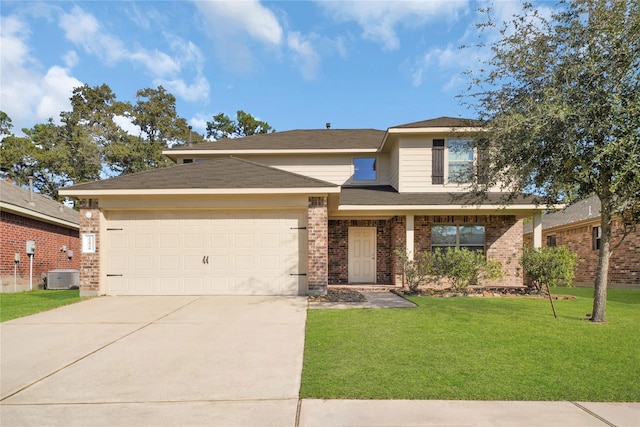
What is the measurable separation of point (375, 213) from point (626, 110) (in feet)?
24.7

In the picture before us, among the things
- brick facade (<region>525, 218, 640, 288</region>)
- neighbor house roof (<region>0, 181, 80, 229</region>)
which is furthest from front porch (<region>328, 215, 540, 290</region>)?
neighbor house roof (<region>0, 181, 80, 229</region>)

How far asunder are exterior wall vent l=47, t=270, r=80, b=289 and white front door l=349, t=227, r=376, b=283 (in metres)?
10.1

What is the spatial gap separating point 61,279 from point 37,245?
200 centimetres

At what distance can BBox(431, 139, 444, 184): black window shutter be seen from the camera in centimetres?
1295

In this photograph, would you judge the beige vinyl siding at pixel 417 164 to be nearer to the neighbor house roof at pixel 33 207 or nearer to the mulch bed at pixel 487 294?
the mulch bed at pixel 487 294

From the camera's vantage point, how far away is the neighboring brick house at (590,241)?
13.7 metres

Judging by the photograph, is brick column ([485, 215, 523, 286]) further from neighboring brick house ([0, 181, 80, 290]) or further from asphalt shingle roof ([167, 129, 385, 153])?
neighboring brick house ([0, 181, 80, 290])

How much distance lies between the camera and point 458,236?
503 inches

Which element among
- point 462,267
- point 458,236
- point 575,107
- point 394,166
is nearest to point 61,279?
point 394,166

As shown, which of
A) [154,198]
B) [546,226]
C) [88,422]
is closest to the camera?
[88,422]

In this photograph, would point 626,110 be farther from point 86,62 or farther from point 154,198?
point 86,62

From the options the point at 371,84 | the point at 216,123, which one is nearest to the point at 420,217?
the point at 371,84

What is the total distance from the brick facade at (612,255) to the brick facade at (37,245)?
1893 cm

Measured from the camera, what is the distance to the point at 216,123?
110 ft
